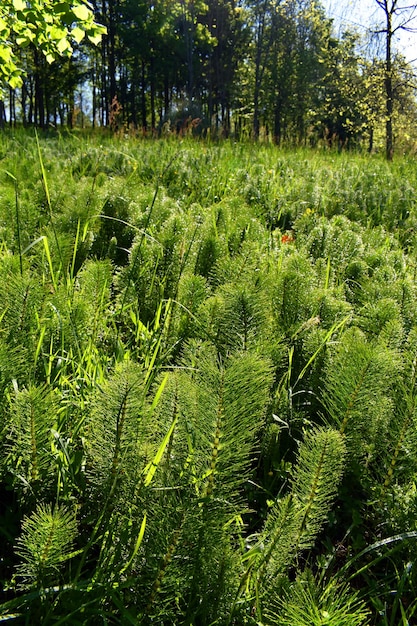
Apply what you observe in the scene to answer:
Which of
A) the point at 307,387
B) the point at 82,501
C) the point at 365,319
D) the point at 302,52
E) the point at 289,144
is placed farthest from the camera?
the point at 302,52

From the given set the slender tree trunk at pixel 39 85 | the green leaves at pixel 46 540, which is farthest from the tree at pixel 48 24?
the slender tree trunk at pixel 39 85

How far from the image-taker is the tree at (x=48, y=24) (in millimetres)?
3828

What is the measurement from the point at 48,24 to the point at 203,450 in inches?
193

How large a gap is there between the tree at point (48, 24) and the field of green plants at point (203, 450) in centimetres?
223

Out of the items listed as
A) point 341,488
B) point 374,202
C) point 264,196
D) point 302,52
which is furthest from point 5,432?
point 302,52

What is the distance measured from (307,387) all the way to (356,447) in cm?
45

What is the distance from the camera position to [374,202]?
4926 mm

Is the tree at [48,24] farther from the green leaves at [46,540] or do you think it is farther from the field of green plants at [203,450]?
the green leaves at [46,540]

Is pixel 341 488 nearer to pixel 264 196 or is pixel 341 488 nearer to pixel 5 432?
pixel 5 432

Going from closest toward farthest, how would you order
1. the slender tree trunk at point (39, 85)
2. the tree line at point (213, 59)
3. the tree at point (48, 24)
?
the tree at point (48, 24)
the slender tree trunk at point (39, 85)
the tree line at point (213, 59)

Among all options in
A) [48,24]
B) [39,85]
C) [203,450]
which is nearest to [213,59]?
[39,85]

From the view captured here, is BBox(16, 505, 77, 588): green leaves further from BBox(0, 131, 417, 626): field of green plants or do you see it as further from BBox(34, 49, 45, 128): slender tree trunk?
BBox(34, 49, 45, 128): slender tree trunk

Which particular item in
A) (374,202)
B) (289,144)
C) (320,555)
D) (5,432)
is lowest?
(320,555)

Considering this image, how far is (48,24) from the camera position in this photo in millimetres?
4621
